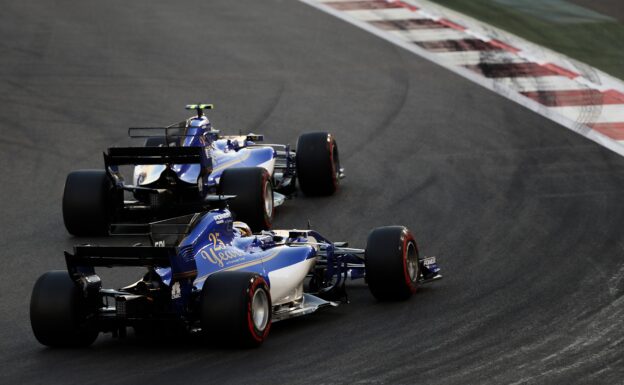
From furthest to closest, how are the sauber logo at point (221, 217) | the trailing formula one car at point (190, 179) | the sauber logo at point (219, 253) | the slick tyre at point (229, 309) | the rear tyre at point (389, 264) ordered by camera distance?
the trailing formula one car at point (190, 179) → the rear tyre at point (389, 264) → the sauber logo at point (221, 217) → the sauber logo at point (219, 253) → the slick tyre at point (229, 309)

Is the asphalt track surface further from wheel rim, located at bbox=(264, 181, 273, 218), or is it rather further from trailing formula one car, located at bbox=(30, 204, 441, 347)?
wheel rim, located at bbox=(264, 181, 273, 218)

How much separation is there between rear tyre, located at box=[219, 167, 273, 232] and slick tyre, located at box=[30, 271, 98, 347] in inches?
200

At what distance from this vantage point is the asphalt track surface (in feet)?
38.9

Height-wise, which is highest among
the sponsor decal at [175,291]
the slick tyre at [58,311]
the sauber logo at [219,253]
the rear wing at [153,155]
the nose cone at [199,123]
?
the nose cone at [199,123]

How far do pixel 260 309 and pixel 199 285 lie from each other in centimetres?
63

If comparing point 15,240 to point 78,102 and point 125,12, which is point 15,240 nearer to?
point 78,102

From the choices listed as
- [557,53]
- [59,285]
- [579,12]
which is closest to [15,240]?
[59,285]

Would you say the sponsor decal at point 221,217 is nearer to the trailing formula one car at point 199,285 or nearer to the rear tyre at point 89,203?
the trailing formula one car at point 199,285

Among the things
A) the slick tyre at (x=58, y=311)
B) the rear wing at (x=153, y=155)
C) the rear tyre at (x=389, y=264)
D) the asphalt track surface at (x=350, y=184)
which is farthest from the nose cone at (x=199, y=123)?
the slick tyre at (x=58, y=311)

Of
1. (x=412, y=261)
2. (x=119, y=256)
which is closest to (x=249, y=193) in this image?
(x=412, y=261)

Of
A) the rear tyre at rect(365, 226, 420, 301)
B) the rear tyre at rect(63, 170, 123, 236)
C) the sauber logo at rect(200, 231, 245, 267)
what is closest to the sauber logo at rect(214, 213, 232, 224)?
the sauber logo at rect(200, 231, 245, 267)

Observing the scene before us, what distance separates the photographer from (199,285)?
1256 cm

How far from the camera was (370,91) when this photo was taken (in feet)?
84.0

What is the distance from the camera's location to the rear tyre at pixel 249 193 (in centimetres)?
1733
